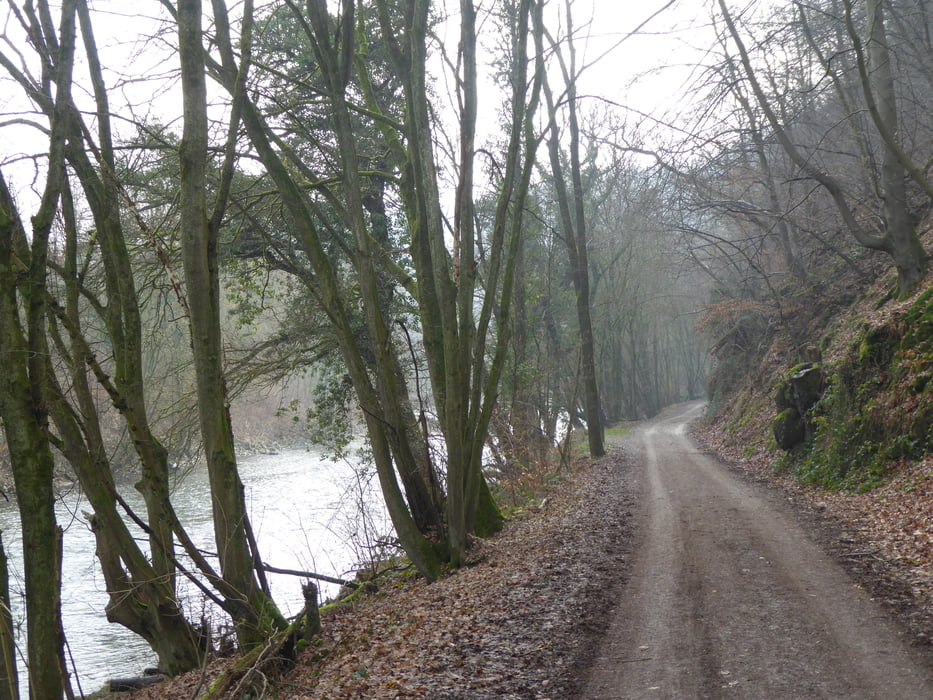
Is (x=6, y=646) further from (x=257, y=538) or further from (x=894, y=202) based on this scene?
(x=894, y=202)

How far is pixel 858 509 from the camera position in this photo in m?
10.8

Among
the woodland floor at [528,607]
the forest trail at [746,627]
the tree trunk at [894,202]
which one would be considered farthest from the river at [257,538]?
the tree trunk at [894,202]

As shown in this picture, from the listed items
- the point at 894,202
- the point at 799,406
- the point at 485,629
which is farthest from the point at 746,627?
the point at 894,202

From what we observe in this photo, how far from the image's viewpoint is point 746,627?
21.0ft

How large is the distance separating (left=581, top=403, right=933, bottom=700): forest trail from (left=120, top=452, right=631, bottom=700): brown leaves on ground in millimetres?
318

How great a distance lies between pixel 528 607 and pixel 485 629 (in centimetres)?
61

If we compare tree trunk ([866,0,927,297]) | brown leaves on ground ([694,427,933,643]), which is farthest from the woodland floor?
tree trunk ([866,0,927,297])

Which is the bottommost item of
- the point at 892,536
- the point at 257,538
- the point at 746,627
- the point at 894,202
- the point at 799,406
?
the point at 892,536

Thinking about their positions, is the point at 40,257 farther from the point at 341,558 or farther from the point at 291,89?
the point at 341,558

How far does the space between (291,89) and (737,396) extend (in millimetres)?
22010

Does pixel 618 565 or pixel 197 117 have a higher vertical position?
pixel 197 117

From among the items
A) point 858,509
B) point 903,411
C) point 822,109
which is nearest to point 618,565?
point 858,509

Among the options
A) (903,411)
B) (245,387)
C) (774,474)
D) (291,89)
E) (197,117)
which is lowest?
(774,474)

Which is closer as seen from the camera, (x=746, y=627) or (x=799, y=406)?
(x=746, y=627)
